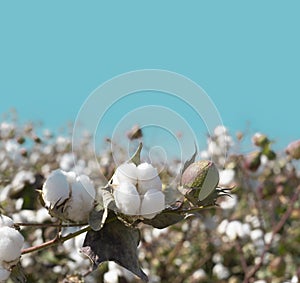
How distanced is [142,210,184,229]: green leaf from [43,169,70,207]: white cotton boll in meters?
0.10

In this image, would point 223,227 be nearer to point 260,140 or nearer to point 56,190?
point 260,140

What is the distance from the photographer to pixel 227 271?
2.64 meters

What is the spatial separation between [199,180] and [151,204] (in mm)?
61

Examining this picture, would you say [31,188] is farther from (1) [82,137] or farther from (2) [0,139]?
(2) [0,139]

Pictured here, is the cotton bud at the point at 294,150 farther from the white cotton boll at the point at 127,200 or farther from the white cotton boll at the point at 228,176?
the white cotton boll at the point at 127,200

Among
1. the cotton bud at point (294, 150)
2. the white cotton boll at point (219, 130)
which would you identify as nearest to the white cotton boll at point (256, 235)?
the cotton bud at point (294, 150)

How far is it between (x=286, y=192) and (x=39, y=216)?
884 mm

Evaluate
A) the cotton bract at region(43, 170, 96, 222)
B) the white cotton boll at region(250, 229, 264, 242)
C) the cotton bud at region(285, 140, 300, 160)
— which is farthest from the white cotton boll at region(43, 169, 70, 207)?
the white cotton boll at region(250, 229, 264, 242)

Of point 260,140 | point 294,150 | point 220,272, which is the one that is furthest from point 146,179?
point 220,272

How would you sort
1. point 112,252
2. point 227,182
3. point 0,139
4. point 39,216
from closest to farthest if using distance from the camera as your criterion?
1. point 112,252
2. point 39,216
3. point 227,182
4. point 0,139

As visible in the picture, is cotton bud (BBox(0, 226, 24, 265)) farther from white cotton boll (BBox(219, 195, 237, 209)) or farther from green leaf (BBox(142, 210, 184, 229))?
white cotton boll (BBox(219, 195, 237, 209))

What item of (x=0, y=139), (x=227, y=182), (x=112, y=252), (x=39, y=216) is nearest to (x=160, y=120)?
(x=112, y=252)

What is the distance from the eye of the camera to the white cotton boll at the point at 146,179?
0.88 meters

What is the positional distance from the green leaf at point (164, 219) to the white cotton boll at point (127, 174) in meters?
0.05
